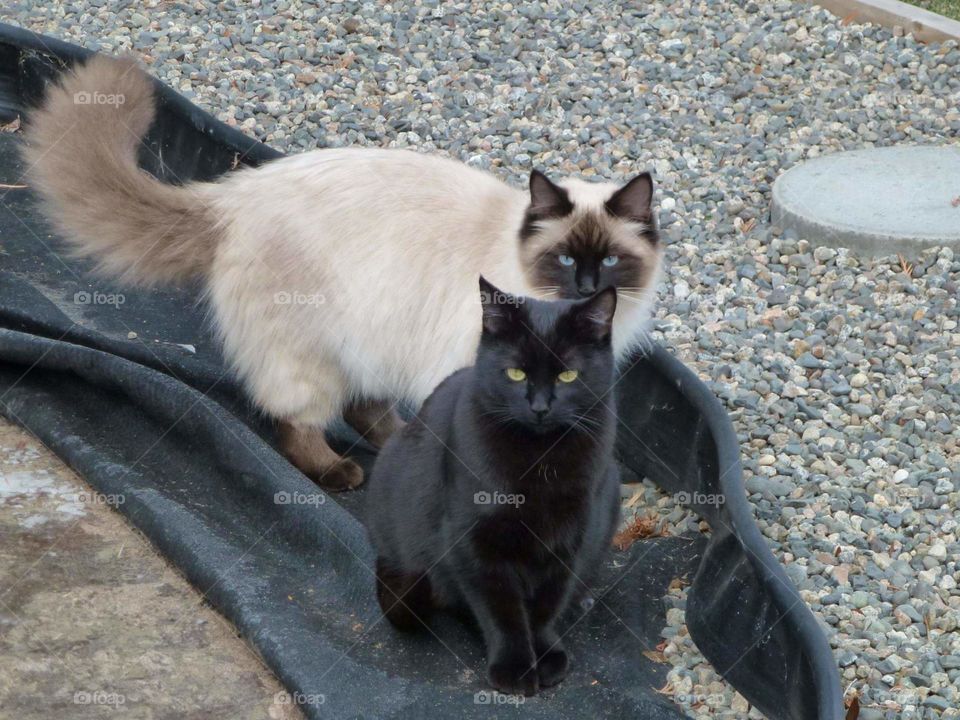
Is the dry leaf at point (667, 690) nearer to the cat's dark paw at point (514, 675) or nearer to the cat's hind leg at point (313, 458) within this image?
the cat's dark paw at point (514, 675)

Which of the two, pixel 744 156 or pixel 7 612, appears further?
pixel 744 156

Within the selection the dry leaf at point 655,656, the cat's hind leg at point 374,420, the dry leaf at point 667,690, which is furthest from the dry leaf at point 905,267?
the dry leaf at point 667,690

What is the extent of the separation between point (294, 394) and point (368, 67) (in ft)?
9.71

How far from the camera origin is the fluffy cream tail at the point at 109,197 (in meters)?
3.89

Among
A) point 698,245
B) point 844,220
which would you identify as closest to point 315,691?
point 698,245

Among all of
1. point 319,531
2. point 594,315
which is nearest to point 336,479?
point 319,531

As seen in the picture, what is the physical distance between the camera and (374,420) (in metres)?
4.24

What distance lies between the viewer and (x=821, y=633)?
2846 mm

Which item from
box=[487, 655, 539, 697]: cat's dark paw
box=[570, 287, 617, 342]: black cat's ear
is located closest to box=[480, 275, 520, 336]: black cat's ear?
box=[570, 287, 617, 342]: black cat's ear

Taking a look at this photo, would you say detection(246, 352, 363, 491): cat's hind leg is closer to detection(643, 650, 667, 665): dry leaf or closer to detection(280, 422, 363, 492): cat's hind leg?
detection(280, 422, 363, 492): cat's hind leg

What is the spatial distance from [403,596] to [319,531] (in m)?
0.51

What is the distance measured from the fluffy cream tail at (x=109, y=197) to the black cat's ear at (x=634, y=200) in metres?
1.32

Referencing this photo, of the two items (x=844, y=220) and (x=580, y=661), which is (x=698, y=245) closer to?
(x=844, y=220)

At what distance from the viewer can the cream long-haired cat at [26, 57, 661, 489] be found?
3709 millimetres
